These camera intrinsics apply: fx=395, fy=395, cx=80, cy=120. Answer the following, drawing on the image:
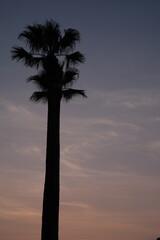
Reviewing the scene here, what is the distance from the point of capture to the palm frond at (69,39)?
58.5ft

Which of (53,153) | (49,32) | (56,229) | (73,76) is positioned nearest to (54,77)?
(73,76)

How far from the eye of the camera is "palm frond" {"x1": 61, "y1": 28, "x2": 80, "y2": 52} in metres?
17.8

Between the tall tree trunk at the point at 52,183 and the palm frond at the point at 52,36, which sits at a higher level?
the palm frond at the point at 52,36

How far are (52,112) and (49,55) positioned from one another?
9.06ft

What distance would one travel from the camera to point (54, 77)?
17.3 metres

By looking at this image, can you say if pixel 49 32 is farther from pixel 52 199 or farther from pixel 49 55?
pixel 52 199

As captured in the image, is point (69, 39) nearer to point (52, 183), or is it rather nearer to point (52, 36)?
point (52, 36)

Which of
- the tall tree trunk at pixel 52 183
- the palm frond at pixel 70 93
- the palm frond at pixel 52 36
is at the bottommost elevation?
the tall tree trunk at pixel 52 183

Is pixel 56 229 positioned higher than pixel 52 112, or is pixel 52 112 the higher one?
pixel 52 112

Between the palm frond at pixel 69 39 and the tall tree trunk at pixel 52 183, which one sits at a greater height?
the palm frond at pixel 69 39

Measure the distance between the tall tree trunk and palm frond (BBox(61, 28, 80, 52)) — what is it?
321cm

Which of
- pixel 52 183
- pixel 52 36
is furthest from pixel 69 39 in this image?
pixel 52 183

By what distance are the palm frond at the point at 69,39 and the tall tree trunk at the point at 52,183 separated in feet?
10.5

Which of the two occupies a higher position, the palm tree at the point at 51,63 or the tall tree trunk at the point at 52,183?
the palm tree at the point at 51,63
